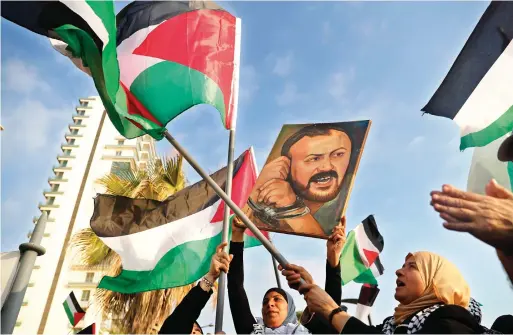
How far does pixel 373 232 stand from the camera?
25.5 ft

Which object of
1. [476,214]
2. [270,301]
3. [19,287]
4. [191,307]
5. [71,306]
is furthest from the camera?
[71,306]

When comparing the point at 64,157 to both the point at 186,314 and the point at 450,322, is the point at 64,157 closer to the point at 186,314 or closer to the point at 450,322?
the point at 186,314

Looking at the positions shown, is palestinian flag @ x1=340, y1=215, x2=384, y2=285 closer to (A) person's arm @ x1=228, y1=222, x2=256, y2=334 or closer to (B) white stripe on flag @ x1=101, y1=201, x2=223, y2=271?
(B) white stripe on flag @ x1=101, y1=201, x2=223, y2=271

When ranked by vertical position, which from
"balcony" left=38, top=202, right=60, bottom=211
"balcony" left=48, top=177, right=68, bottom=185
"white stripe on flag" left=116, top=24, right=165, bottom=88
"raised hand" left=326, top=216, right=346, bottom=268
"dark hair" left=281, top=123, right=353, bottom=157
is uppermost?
"balcony" left=48, top=177, right=68, bottom=185

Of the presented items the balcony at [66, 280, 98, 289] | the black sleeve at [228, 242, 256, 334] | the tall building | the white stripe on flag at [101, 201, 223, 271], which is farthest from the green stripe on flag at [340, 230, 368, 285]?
the balcony at [66, 280, 98, 289]

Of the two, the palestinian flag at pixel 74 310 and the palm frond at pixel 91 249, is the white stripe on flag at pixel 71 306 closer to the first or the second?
the palestinian flag at pixel 74 310

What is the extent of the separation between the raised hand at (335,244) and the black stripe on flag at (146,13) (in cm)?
272

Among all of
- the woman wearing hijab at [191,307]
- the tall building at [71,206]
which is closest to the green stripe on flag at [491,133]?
the woman wearing hijab at [191,307]

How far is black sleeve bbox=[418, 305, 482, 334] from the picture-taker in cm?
221

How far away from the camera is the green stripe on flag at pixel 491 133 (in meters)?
4.09

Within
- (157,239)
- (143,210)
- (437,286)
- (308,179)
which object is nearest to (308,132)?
(308,179)

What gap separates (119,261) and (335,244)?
698cm

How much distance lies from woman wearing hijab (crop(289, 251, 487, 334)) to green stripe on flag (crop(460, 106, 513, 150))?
1749 mm

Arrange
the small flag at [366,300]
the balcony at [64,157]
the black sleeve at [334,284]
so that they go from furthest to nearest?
the balcony at [64,157]
the small flag at [366,300]
the black sleeve at [334,284]
